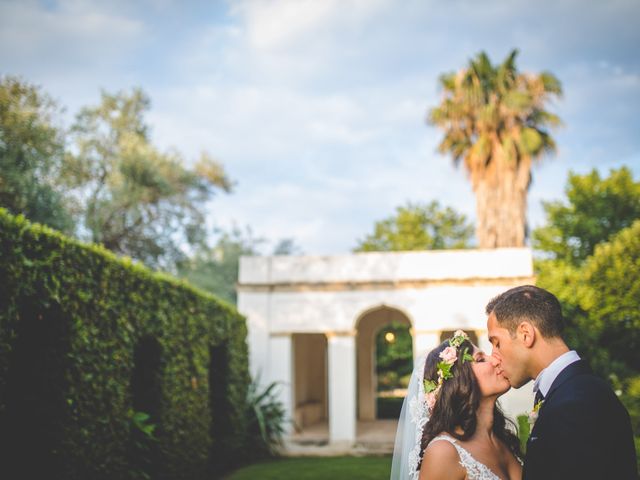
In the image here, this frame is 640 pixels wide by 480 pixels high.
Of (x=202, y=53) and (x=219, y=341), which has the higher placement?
(x=202, y=53)

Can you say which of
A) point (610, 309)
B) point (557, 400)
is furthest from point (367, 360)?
point (557, 400)

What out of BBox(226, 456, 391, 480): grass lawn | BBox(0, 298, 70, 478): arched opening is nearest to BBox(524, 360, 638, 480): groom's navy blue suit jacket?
BBox(0, 298, 70, 478): arched opening

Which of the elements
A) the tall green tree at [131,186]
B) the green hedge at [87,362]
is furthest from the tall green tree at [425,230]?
the green hedge at [87,362]

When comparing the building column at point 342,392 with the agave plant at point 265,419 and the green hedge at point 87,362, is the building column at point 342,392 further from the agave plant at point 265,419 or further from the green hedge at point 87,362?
the green hedge at point 87,362

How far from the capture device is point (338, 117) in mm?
23422

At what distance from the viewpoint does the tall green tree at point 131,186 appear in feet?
79.1

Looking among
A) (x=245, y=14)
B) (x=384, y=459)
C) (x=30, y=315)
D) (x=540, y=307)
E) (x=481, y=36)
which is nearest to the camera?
(x=540, y=307)

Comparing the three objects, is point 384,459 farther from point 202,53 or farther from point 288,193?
point 288,193

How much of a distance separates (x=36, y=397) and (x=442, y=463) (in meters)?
4.97

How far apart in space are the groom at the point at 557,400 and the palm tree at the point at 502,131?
1717cm

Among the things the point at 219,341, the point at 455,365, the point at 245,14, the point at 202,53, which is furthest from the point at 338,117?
the point at 455,365

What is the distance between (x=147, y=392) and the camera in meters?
9.67

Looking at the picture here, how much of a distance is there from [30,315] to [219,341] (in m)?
7.03

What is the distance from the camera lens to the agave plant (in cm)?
1516
